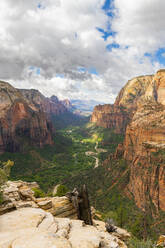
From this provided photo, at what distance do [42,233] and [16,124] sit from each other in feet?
555

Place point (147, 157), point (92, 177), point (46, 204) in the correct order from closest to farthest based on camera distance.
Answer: point (46, 204) < point (147, 157) < point (92, 177)

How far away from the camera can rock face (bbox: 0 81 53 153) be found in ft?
505

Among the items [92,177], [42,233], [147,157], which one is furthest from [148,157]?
[42,233]

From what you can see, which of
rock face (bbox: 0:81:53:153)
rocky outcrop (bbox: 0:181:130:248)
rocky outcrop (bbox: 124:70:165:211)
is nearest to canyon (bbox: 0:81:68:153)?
rock face (bbox: 0:81:53:153)

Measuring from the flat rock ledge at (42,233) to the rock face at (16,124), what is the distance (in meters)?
148

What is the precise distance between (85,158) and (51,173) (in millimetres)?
53205

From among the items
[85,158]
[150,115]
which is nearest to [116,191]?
[150,115]

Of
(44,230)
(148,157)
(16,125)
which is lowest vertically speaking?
(148,157)

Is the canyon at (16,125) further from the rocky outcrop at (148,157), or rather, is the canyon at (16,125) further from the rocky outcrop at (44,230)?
the rocky outcrop at (44,230)

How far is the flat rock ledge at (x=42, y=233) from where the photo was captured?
38.4ft

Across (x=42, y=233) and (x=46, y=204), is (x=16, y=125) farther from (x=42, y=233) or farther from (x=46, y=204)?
(x=42, y=233)

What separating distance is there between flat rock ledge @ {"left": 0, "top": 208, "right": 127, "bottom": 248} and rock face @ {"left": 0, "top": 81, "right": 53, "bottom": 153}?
148372mm

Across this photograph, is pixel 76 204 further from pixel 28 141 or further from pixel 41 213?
pixel 28 141

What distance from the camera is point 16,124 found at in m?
168
